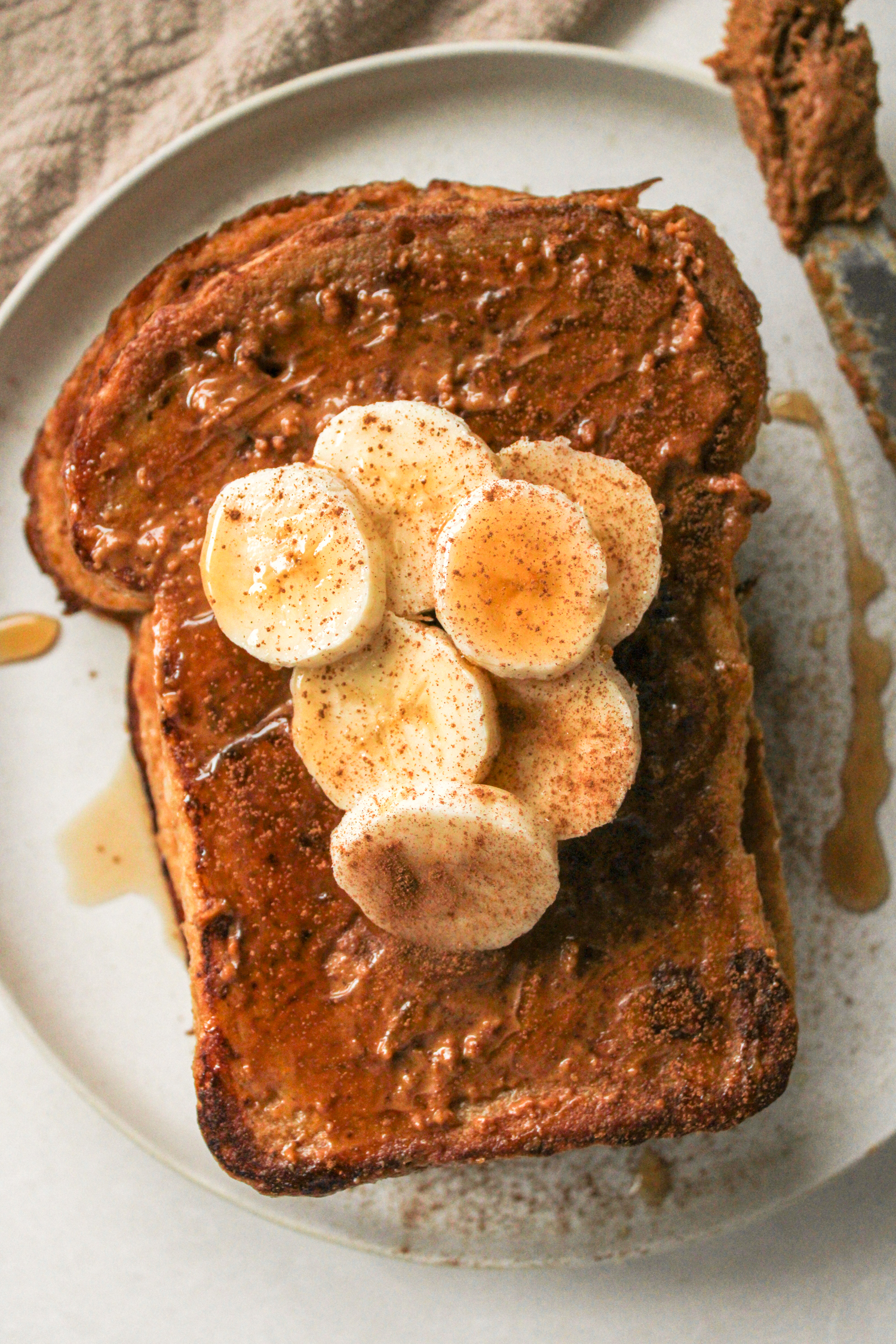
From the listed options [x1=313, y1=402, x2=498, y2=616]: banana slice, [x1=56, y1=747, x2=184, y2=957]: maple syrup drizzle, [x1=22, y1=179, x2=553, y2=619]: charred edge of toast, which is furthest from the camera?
[x1=56, y1=747, x2=184, y2=957]: maple syrup drizzle

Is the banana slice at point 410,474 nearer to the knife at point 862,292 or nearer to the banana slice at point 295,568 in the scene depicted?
the banana slice at point 295,568

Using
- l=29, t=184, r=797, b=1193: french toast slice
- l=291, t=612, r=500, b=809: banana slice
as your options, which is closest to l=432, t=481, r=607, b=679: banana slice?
l=291, t=612, r=500, b=809: banana slice

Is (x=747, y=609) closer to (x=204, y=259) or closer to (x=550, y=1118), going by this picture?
(x=550, y=1118)

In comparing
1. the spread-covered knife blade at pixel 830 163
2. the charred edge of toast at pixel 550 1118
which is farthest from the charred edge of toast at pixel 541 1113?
the spread-covered knife blade at pixel 830 163

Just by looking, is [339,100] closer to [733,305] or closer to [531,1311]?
[733,305]

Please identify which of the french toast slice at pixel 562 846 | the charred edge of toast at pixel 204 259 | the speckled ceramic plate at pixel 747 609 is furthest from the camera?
the speckled ceramic plate at pixel 747 609

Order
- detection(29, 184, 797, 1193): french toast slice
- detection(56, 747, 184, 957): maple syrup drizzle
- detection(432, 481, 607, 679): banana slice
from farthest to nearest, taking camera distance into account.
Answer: detection(56, 747, 184, 957): maple syrup drizzle
detection(29, 184, 797, 1193): french toast slice
detection(432, 481, 607, 679): banana slice

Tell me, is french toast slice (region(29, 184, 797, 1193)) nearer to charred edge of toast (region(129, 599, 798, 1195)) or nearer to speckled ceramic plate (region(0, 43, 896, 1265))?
charred edge of toast (region(129, 599, 798, 1195))
